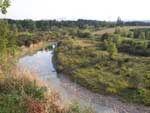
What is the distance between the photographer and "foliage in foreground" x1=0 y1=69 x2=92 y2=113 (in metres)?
10.7

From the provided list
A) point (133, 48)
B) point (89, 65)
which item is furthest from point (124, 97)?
point (133, 48)

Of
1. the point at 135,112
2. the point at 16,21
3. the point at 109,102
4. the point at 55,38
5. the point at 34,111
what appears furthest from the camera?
the point at 16,21

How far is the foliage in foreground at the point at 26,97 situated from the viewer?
1066cm

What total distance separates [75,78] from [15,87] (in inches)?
815

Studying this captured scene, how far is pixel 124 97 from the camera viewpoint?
25.7 metres

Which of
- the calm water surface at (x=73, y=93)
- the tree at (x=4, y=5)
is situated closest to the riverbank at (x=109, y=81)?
the calm water surface at (x=73, y=93)

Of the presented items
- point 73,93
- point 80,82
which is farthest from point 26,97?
point 80,82

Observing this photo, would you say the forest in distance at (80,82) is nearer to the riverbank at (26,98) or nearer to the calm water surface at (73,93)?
the riverbank at (26,98)

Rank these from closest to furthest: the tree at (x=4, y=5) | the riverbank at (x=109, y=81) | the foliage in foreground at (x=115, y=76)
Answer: the tree at (x=4, y=5)
the riverbank at (x=109, y=81)
the foliage in foreground at (x=115, y=76)

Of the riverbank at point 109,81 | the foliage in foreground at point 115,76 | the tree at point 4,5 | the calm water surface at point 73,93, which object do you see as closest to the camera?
the tree at point 4,5

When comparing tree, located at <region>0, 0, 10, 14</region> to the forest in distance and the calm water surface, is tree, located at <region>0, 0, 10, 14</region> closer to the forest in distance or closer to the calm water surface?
the forest in distance

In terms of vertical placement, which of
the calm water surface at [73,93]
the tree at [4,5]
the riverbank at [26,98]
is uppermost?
the tree at [4,5]

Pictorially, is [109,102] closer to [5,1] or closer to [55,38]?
[5,1]

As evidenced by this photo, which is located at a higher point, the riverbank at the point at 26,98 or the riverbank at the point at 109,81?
the riverbank at the point at 26,98
